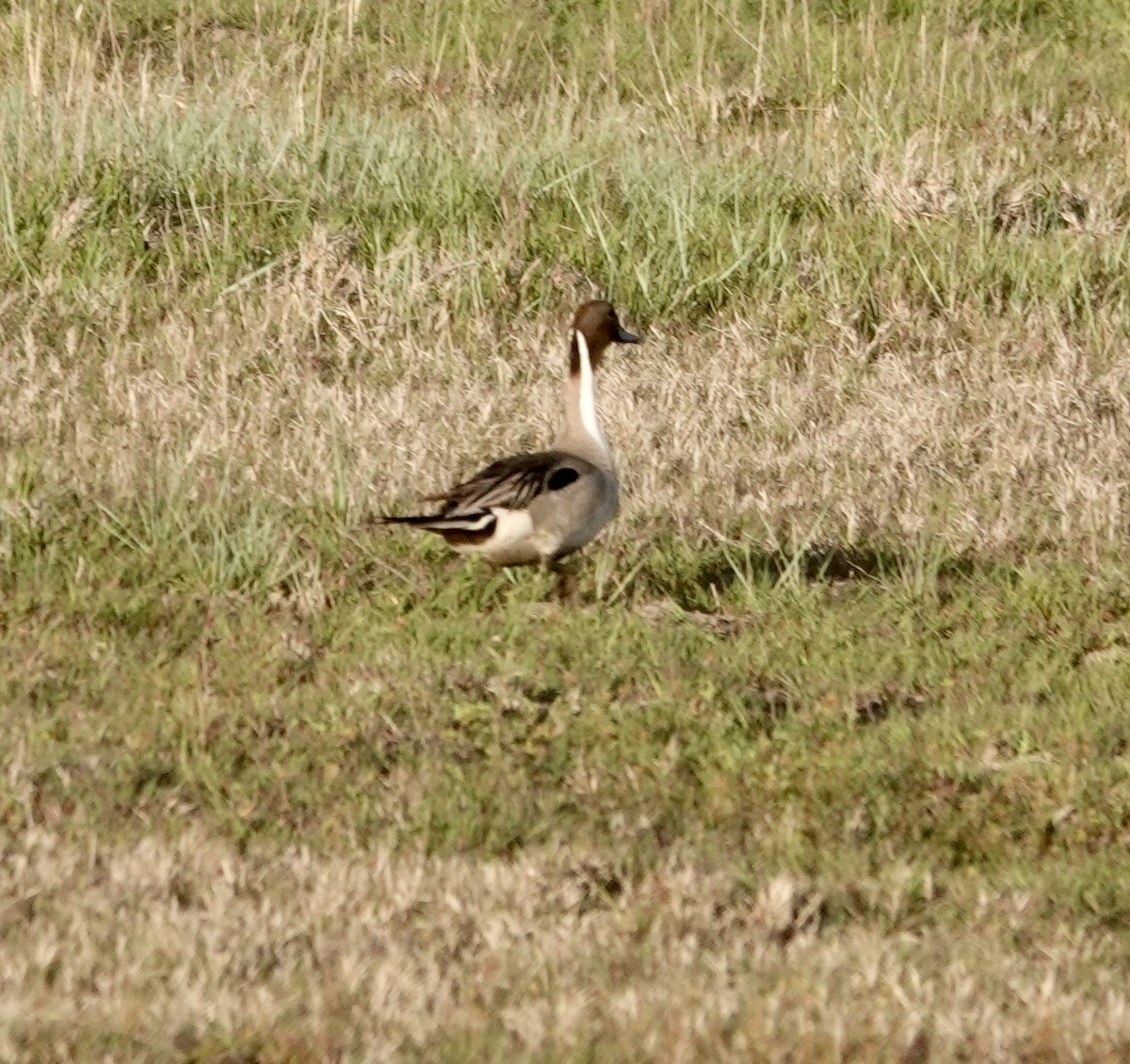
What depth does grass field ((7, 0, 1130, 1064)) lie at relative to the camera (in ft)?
13.9

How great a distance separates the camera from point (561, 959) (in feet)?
13.9

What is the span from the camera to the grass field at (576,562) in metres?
4.22

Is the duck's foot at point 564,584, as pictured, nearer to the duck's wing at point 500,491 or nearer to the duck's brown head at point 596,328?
the duck's wing at point 500,491

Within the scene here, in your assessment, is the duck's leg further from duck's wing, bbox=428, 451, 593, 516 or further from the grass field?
duck's wing, bbox=428, 451, 593, 516

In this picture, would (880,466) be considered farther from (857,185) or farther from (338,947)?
(338,947)

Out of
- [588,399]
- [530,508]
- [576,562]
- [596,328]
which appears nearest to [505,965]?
[530,508]

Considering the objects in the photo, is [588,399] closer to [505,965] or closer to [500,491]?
[500,491]

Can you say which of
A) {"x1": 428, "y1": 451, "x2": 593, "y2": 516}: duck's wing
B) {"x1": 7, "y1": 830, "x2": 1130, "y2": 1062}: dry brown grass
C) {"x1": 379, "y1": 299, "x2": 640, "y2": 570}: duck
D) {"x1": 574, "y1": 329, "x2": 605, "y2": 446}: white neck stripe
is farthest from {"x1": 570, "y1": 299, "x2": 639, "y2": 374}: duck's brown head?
{"x1": 7, "y1": 830, "x2": 1130, "y2": 1062}: dry brown grass

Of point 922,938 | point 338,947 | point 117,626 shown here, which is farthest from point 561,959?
point 117,626

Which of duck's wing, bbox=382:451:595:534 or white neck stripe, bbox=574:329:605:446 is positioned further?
white neck stripe, bbox=574:329:605:446

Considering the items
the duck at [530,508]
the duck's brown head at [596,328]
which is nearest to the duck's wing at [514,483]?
the duck at [530,508]

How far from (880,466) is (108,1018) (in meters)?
4.32

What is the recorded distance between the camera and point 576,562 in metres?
6.55

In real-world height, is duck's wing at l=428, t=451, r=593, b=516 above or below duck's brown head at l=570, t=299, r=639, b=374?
below
